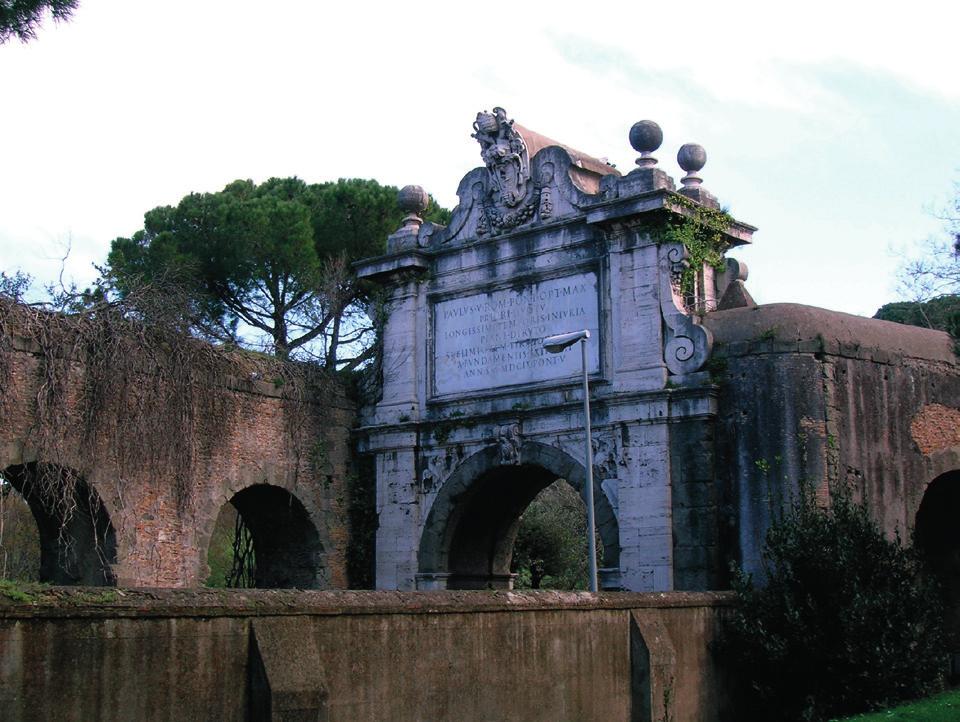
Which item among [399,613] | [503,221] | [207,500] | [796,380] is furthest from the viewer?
[503,221]

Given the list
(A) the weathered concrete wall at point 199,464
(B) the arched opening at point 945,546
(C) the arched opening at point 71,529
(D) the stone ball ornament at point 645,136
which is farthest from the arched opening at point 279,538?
(B) the arched opening at point 945,546

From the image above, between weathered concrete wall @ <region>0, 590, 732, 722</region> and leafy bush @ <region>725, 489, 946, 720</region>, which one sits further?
leafy bush @ <region>725, 489, 946, 720</region>

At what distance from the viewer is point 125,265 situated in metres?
25.9

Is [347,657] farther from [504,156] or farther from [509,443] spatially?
[504,156]

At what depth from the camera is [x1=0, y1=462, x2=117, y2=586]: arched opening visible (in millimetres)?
15492

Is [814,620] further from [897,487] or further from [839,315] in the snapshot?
[839,315]

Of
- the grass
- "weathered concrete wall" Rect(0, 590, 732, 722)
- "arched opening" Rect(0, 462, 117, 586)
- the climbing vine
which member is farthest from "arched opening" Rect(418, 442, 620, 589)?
"weathered concrete wall" Rect(0, 590, 732, 722)

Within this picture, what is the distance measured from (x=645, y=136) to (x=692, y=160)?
32.0 inches

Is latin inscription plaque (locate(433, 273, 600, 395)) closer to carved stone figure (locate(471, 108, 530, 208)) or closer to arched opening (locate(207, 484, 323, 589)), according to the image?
carved stone figure (locate(471, 108, 530, 208))

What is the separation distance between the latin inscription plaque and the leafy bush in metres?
4.71

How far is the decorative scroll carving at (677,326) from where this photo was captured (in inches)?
655

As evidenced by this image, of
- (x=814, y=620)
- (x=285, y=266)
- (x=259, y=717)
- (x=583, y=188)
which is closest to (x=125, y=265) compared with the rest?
(x=285, y=266)

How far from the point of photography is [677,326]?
16.9 metres

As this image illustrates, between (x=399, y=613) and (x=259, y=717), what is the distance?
1.42 metres
